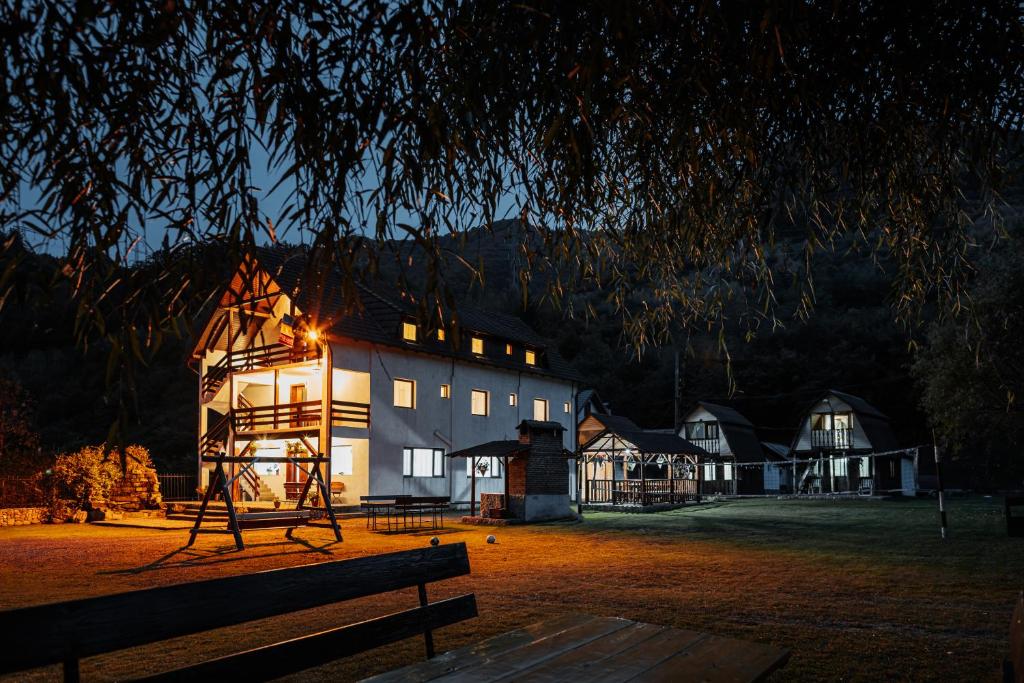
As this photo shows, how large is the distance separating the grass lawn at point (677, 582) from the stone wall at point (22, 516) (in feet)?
8.38

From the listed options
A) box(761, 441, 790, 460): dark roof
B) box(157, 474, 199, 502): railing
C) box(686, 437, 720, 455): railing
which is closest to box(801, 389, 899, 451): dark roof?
box(686, 437, 720, 455): railing

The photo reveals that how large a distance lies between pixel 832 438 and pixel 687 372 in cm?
1991

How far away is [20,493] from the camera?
23.3 m

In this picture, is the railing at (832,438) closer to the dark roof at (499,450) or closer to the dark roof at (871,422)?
the dark roof at (871,422)

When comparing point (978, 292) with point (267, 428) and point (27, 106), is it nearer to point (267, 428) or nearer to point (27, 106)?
point (267, 428)

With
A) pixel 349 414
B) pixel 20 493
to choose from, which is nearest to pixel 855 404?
pixel 349 414

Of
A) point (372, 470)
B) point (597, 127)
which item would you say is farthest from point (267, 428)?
point (597, 127)

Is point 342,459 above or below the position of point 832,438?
below

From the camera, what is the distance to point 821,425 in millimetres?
49938

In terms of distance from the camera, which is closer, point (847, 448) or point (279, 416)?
point (279, 416)

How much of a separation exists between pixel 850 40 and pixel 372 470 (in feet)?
84.1

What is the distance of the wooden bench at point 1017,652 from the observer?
2738mm

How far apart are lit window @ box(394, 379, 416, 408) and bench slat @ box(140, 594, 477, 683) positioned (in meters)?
26.1

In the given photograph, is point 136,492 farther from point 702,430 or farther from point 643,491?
point 702,430
